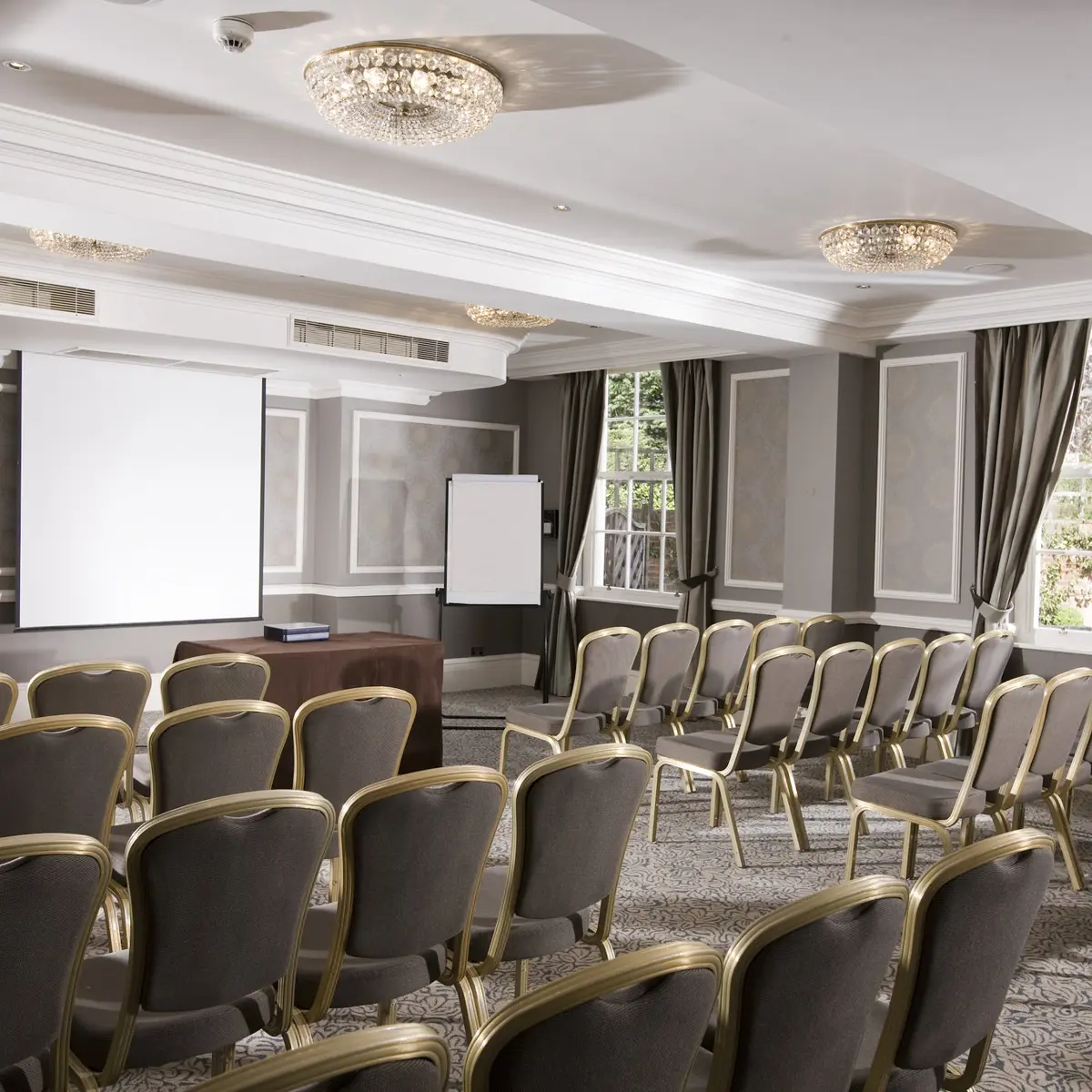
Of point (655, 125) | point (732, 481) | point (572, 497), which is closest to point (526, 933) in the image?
point (655, 125)

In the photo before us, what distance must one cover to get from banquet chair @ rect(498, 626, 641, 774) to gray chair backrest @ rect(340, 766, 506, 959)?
2.94 meters

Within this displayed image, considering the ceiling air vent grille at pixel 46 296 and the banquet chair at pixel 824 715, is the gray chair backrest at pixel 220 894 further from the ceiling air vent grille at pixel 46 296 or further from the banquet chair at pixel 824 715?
the ceiling air vent grille at pixel 46 296

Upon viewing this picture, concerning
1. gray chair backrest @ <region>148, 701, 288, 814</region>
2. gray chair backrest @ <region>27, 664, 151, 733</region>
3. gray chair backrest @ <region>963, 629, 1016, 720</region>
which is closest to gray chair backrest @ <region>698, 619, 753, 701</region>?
gray chair backrest @ <region>963, 629, 1016, 720</region>

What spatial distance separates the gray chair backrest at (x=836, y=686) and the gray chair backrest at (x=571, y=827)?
92.8 inches

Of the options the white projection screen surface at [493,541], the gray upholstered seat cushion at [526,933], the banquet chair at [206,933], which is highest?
the white projection screen surface at [493,541]

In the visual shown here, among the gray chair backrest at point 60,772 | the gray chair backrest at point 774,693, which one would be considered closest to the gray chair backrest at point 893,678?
the gray chair backrest at point 774,693

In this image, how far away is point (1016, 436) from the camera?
23.2 feet

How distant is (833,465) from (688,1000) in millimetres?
6411

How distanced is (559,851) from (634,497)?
7.01m

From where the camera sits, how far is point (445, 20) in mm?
3326

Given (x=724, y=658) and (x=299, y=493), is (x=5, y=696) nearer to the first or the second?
(x=724, y=658)

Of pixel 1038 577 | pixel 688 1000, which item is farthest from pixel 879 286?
pixel 688 1000

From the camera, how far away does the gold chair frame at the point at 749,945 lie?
69.2 inches

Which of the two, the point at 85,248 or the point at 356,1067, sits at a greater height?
the point at 85,248
